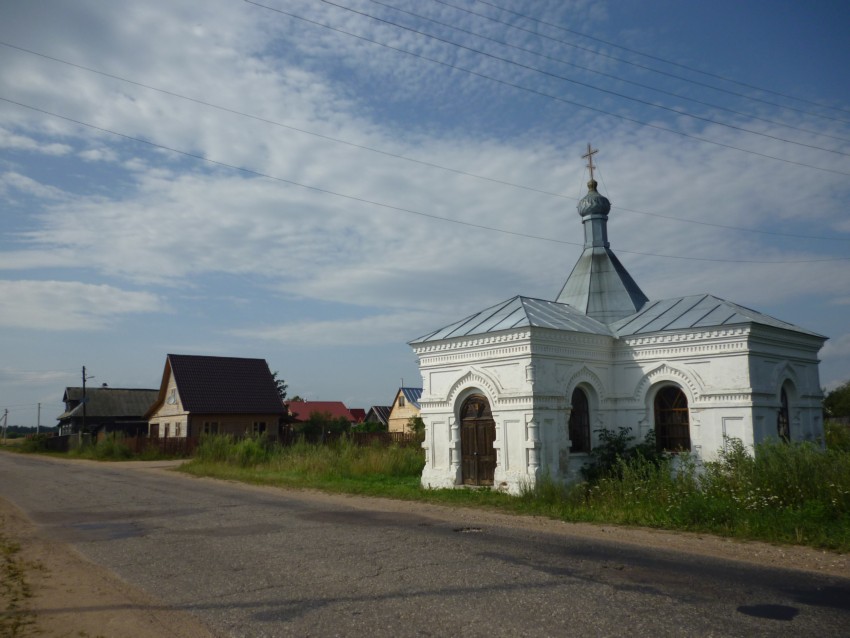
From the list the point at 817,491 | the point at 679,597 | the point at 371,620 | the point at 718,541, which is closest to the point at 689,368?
the point at 817,491

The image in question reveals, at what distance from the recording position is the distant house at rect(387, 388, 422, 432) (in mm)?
53969

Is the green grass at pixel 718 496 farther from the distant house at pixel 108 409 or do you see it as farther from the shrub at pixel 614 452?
the distant house at pixel 108 409

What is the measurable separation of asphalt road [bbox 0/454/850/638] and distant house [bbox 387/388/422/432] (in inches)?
1654

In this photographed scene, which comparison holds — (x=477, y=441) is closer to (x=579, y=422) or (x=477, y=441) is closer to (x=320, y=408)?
(x=579, y=422)

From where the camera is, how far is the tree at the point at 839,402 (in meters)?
47.6

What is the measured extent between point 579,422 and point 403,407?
41.1 meters

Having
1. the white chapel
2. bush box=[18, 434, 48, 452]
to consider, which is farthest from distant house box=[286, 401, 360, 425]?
the white chapel

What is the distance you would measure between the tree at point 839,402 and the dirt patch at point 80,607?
50.1 meters

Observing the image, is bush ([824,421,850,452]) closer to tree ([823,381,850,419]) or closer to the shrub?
the shrub

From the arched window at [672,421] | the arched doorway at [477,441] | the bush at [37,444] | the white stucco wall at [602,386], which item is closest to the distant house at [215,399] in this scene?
the bush at [37,444]

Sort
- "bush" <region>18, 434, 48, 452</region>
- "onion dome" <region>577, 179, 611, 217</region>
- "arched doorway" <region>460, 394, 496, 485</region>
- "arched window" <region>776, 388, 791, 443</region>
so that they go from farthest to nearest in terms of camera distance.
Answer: "bush" <region>18, 434, 48, 452</region>, "onion dome" <region>577, 179, 611, 217</region>, "arched doorway" <region>460, 394, 496, 485</region>, "arched window" <region>776, 388, 791, 443</region>

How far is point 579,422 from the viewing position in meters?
15.1

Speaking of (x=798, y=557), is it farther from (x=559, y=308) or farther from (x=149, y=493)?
(x=149, y=493)

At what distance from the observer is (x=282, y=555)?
8.48 metres
